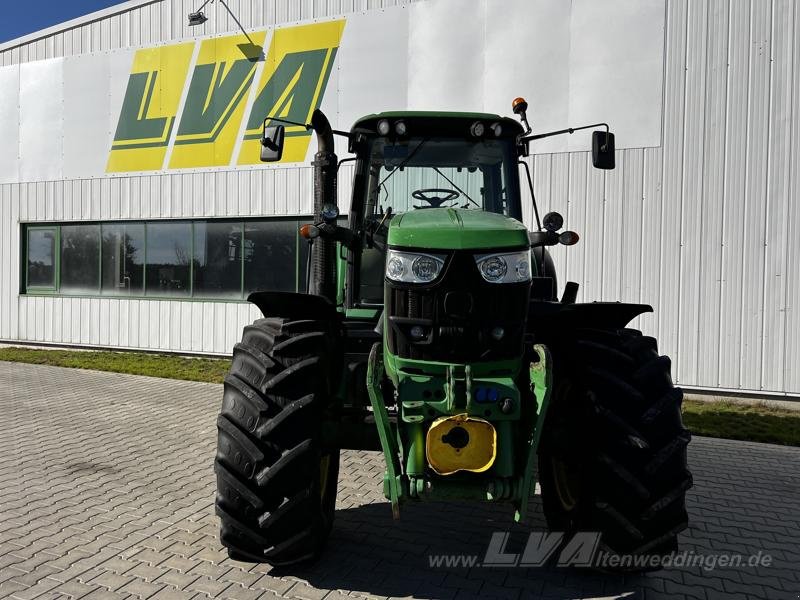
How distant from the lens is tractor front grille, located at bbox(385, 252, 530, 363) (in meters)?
2.83

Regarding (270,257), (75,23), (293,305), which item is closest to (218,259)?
(270,257)

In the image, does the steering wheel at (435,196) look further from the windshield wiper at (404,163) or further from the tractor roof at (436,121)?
the tractor roof at (436,121)

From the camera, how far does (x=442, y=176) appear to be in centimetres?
407

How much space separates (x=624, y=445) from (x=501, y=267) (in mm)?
1053

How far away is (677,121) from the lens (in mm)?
8367

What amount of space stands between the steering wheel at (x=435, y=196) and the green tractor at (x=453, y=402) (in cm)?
74

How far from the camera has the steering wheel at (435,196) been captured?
402cm

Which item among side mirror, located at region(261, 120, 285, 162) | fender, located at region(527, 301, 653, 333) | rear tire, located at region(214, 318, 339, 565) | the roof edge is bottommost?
rear tire, located at region(214, 318, 339, 565)

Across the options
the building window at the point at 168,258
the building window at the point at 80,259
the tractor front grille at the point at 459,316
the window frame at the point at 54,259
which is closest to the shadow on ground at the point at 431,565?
the tractor front grille at the point at 459,316

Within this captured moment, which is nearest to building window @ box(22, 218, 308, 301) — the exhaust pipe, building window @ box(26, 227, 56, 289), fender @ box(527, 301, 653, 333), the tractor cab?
building window @ box(26, 227, 56, 289)

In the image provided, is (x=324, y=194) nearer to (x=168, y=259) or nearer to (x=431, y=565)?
(x=431, y=565)

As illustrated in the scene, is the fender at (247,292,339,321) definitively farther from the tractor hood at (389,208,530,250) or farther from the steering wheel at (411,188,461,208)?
the steering wheel at (411,188,461,208)

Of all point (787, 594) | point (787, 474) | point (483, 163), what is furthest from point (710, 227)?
point (787, 594)

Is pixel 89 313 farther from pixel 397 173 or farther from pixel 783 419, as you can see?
pixel 783 419
